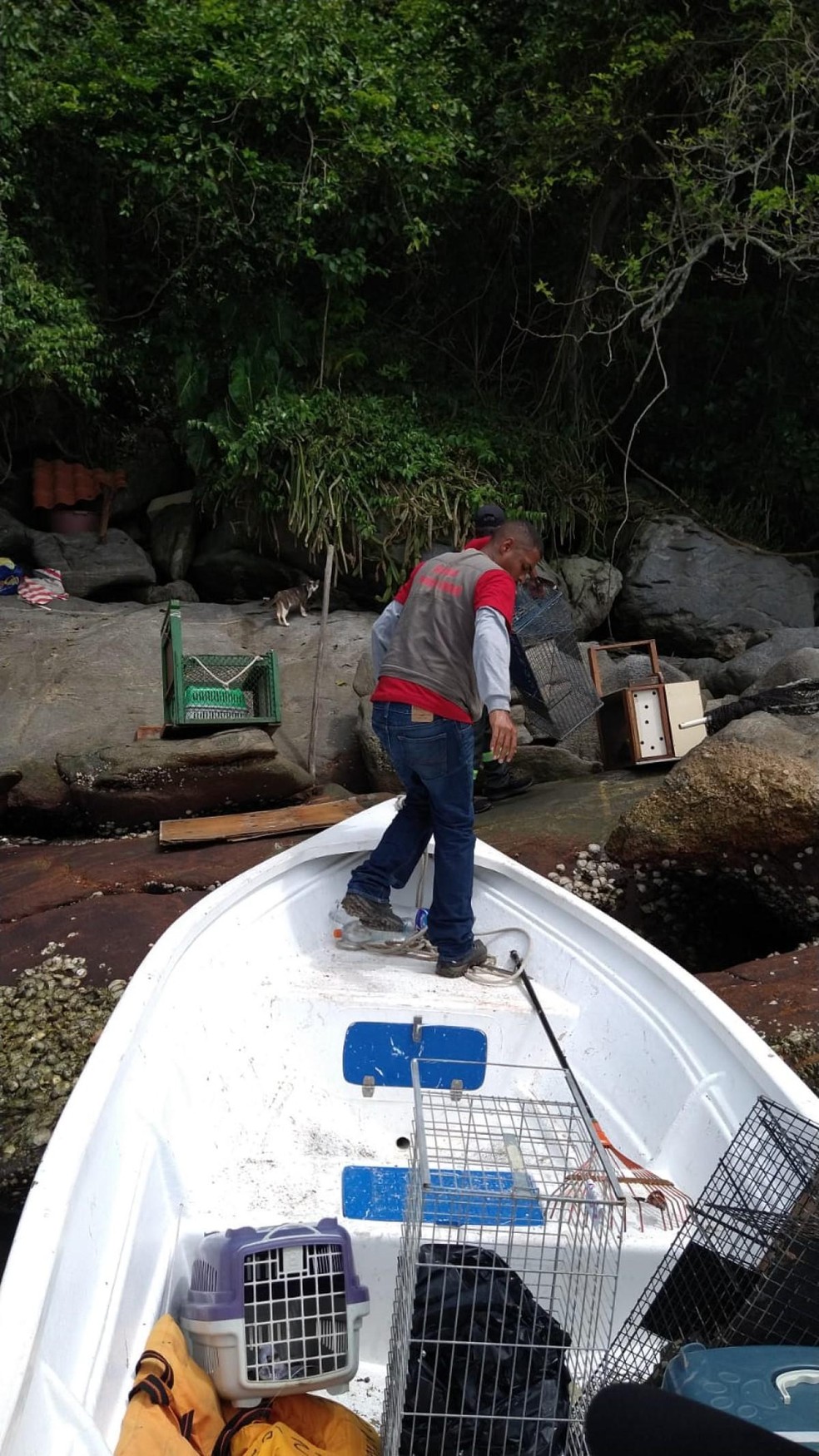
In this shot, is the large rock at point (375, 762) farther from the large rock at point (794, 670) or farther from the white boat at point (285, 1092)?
the white boat at point (285, 1092)

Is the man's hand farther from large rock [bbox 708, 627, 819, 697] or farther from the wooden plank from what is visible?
large rock [bbox 708, 627, 819, 697]

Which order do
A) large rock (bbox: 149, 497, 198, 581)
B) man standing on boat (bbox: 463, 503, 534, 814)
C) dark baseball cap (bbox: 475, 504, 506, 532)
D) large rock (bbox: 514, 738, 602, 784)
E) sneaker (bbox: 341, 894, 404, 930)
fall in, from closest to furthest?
sneaker (bbox: 341, 894, 404, 930)
dark baseball cap (bbox: 475, 504, 506, 532)
man standing on boat (bbox: 463, 503, 534, 814)
large rock (bbox: 514, 738, 602, 784)
large rock (bbox: 149, 497, 198, 581)

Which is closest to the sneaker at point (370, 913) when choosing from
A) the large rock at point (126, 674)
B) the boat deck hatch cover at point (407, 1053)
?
the boat deck hatch cover at point (407, 1053)

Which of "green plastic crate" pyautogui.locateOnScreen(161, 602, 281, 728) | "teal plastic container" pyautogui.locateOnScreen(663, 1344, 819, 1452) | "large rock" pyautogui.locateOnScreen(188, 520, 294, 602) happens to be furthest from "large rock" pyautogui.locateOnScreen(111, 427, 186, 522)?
"teal plastic container" pyautogui.locateOnScreen(663, 1344, 819, 1452)

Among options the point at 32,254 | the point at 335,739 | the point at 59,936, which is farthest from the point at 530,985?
the point at 32,254

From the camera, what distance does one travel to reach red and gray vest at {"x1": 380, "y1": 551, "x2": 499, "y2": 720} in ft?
12.6

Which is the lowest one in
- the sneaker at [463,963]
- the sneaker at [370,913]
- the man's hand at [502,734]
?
the sneaker at [463,963]

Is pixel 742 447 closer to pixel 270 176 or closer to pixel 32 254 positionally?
pixel 270 176

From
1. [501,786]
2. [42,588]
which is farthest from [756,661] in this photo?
[42,588]

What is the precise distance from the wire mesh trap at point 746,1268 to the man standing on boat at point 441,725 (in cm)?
158

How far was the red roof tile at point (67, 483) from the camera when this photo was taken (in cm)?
1153

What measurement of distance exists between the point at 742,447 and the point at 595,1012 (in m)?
9.99

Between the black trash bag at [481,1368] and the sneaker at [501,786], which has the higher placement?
the black trash bag at [481,1368]

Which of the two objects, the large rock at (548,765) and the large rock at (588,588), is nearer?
the large rock at (548,765)
